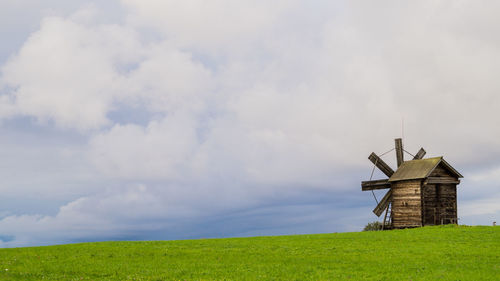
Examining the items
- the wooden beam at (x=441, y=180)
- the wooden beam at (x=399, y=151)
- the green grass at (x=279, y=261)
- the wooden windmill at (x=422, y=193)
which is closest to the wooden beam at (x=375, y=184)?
the wooden windmill at (x=422, y=193)

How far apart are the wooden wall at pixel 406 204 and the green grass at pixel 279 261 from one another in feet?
50.4

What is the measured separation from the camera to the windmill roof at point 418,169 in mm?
61469

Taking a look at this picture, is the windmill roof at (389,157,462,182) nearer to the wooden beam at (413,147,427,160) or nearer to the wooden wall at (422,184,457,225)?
the wooden wall at (422,184,457,225)

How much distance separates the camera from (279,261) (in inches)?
1227

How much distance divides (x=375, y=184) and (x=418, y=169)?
22.0 feet

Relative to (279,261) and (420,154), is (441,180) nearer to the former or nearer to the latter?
(420,154)

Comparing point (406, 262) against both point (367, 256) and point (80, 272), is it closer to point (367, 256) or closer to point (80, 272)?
point (367, 256)

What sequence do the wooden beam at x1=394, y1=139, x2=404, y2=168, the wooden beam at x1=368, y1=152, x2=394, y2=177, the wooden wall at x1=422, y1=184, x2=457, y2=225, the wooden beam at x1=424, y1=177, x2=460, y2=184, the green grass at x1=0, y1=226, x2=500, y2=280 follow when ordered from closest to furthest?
the green grass at x1=0, y1=226, x2=500, y2=280 < the wooden beam at x1=424, y1=177, x2=460, y2=184 < the wooden wall at x1=422, y1=184, x2=457, y2=225 < the wooden beam at x1=368, y1=152, x2=394, y2=177 < the wooden beam at x1=394, y1=139, x2=404, y2=168

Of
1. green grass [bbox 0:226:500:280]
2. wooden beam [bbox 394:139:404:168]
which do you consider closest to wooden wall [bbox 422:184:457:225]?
wooden beam [bbox 394:139:404:168]

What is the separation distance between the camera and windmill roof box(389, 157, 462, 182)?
→ 6147 cm

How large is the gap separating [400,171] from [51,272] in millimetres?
49084

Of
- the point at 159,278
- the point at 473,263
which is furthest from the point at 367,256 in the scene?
the point at 159,278

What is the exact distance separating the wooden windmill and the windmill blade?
39 centimetres

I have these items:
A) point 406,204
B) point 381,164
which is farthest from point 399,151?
point 406,204
